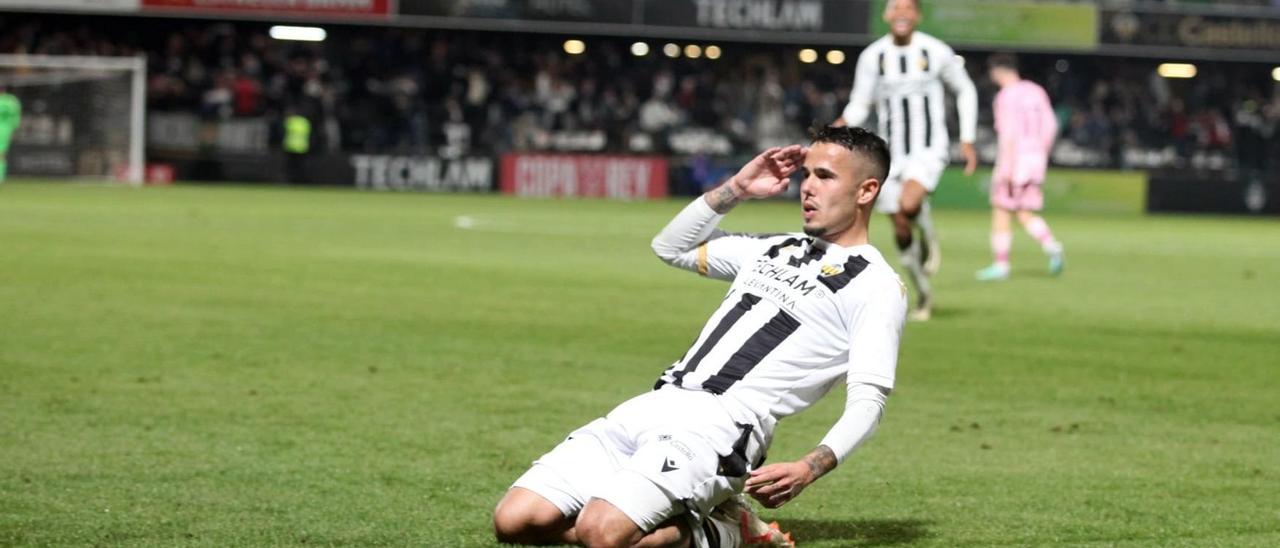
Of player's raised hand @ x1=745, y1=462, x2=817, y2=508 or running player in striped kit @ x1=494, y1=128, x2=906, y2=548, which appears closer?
player's raised hand @ x1=745, y1=462, x2=817, y2=508

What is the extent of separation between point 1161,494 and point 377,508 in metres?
2.93

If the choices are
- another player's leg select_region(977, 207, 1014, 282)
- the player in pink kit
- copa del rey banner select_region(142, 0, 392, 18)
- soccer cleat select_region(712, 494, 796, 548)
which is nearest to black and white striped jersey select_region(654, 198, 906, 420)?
soccer cleat select_region(712, 494, 796, 548)

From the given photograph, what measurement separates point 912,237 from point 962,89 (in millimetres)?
1433

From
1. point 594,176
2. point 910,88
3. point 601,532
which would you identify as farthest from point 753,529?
point 594,176

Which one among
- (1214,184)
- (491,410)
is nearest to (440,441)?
(491,410)

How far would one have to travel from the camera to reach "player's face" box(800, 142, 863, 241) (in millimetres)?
5477

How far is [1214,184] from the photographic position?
38.3m

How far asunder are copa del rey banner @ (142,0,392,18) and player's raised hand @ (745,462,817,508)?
114 ft

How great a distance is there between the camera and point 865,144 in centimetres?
551

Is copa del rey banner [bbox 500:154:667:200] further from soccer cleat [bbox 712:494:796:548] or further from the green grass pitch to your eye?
soccer cleat [bbox 712:494:796:548]

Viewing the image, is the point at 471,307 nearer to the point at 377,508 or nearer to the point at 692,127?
the point at 377,508

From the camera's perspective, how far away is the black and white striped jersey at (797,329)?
5.36 meters

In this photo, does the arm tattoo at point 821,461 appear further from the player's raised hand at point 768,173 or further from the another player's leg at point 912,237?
the another player's leg at point 912,237

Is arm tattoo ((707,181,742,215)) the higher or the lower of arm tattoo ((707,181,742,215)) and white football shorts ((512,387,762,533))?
the higher
